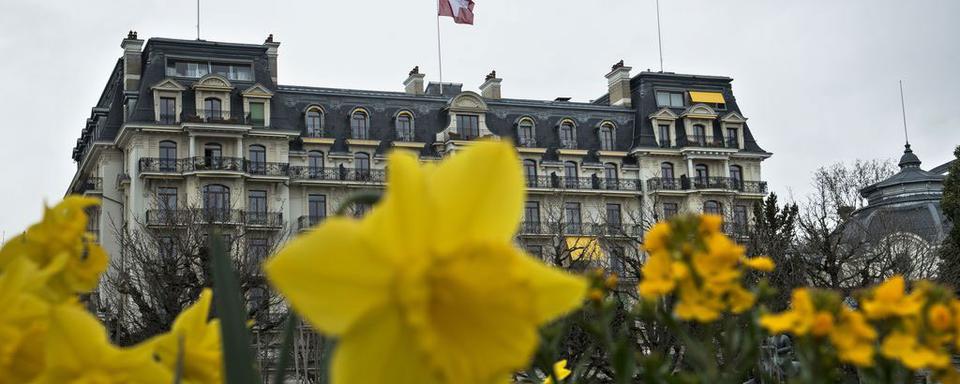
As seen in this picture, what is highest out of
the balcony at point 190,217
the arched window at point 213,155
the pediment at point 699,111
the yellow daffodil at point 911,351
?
the pediment at point 699,111

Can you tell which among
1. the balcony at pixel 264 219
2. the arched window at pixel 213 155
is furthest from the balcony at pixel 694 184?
the arched window at pixel 213 155

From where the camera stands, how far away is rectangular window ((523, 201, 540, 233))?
3569cm

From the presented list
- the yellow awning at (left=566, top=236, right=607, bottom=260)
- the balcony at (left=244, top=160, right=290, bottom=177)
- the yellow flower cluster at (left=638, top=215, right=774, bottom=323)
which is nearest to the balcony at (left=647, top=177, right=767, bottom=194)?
the yellow awning at (left=566, top=236, right=607, bottom=260)

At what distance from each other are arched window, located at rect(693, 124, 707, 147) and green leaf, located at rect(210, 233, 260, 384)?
39.2m

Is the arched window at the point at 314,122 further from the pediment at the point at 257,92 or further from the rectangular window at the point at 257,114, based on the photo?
the pediment at the point at 257,92

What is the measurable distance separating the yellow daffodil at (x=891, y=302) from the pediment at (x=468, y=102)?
36148 millimetres

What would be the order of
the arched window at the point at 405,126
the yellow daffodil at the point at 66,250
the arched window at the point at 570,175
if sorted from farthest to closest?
the arched window at the point at 570,175, the arched window at the point at 405,126, the yellow daffodil at the point at 66,250

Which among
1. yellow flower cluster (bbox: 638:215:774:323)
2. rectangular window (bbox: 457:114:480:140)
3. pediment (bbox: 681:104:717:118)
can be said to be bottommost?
yellow flower cluster (bbox: 638:215:774:323)

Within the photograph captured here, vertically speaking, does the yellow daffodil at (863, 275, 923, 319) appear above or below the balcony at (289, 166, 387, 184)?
below

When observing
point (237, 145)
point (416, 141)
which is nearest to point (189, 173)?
point (237, 145)

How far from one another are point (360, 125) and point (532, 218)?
7.61 m

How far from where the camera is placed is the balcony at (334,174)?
33.9 metres

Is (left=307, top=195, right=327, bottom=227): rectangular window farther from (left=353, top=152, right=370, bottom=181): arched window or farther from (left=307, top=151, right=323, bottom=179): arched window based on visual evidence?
(left=353, top=152, right=370, bottom=181): arched window

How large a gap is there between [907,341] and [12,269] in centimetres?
73
